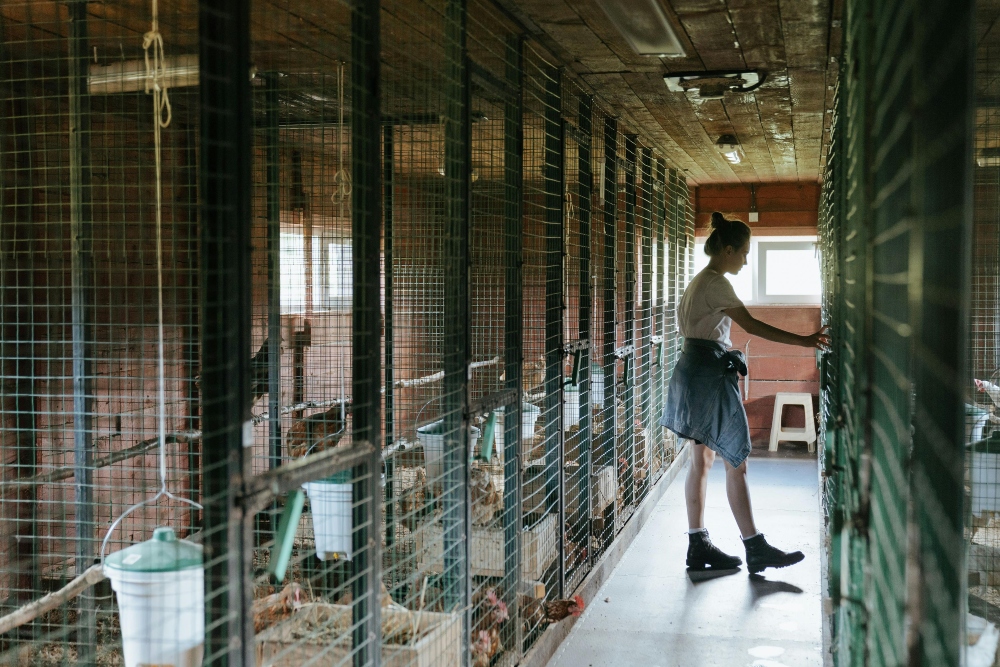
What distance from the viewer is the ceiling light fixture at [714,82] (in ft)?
14.1

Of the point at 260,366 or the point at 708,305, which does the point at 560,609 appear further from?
the point at 260,366

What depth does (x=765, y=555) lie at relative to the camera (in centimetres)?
480

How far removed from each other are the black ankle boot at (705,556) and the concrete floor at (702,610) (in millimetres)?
69

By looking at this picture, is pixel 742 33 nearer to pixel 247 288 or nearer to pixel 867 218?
pixel 867 218

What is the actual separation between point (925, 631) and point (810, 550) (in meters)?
5.11

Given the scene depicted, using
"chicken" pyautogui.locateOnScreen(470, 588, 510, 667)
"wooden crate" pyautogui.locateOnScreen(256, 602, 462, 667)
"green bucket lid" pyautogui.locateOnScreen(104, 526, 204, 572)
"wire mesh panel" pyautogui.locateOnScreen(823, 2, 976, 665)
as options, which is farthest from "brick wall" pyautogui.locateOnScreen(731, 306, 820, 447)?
"wire mesh panel" pyautogui.locateOnScreen(823, 2, 976, 665)

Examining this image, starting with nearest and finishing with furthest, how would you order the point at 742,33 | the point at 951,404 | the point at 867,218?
the point at 951,404 → the point at 867,218 → the point at 742,33

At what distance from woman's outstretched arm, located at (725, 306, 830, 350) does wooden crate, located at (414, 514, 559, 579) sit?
50.8 inches

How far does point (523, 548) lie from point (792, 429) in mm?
5748

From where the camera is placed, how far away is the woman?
4.73 meters

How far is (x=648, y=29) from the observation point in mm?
3387

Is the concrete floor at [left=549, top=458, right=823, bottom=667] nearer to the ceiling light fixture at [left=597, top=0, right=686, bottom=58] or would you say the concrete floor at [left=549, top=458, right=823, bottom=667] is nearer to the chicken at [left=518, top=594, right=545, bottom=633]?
the chicken at [left=518, top=594, right=545, bottom=633]

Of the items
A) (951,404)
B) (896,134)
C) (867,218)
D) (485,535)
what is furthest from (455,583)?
(951,404)

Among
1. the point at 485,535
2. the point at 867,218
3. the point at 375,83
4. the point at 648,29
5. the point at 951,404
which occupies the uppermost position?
the point at 648,29
